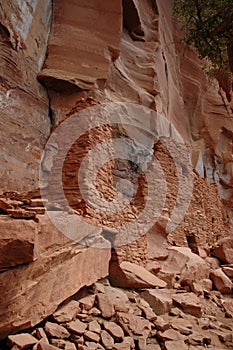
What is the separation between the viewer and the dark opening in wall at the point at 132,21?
9.76m

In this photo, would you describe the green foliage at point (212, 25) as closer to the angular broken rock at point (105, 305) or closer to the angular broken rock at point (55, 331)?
A: the angular broken rock at point (105, 305)

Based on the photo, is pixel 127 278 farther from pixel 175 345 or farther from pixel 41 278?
pixel 41 278

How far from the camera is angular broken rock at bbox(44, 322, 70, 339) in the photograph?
2.41 m

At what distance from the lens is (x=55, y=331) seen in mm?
2453

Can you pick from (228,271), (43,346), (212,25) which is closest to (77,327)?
(43,346)

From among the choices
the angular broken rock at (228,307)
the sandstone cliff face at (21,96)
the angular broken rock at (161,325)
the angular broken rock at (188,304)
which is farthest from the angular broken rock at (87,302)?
the sandstone cliff face at (21,96)

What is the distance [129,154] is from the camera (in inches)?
355

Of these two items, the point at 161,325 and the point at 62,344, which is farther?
the point at 161,325

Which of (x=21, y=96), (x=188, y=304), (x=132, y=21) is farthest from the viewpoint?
(x=132, y=21)

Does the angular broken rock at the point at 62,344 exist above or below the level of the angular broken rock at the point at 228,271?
above

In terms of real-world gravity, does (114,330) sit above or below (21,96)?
below

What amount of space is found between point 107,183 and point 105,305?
6.00ft

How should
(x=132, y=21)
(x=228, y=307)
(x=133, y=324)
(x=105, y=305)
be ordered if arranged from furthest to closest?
(x=132, y=21) < (x=228, y=307) < (x=105, y=305) < (x=133, y=324)

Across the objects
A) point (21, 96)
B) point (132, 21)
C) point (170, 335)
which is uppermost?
point (132, 21)
